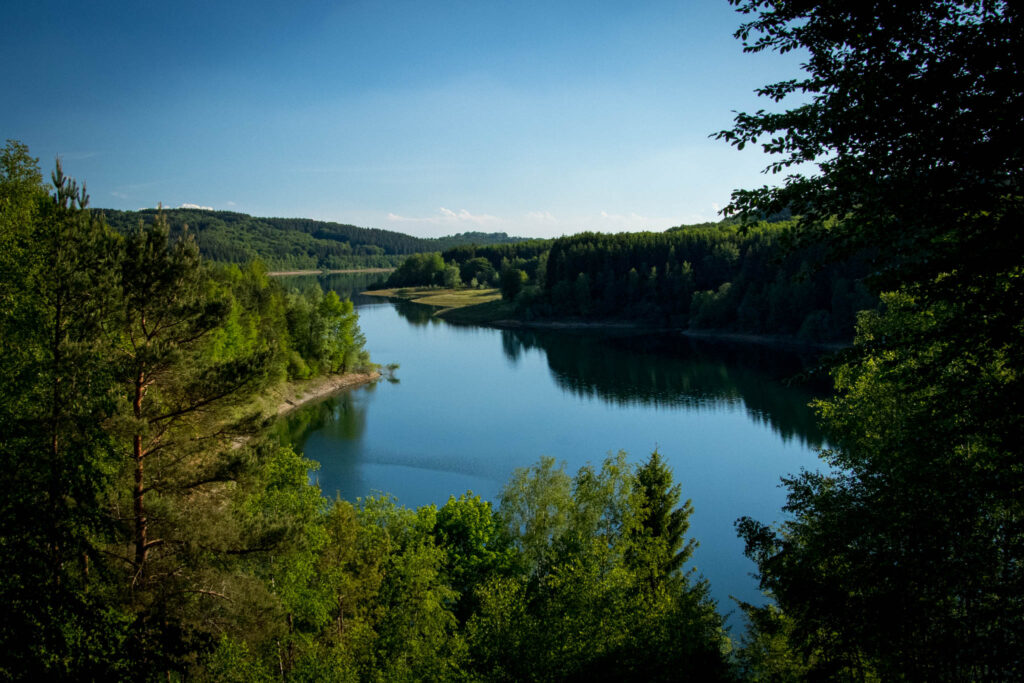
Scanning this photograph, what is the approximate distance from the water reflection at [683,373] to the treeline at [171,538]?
84.3ft

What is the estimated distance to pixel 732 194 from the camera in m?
5.91

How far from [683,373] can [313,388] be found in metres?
30.2

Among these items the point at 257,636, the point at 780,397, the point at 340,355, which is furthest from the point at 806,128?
the point at 340,355

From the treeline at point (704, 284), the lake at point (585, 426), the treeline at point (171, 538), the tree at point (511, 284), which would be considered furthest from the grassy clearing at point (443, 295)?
the treeline at point (171, 538)

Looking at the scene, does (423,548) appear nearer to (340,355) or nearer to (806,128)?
(806,128)

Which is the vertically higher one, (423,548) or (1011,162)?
(1011,162)

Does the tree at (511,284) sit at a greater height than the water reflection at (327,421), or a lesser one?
greater

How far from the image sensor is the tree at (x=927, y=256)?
4836mm

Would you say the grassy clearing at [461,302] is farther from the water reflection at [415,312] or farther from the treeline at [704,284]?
the treeline at [704,284]

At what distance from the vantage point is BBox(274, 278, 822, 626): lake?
2769 centimetres

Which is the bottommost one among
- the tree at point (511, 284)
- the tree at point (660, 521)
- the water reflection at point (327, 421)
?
the water reflection at point (327, 421)

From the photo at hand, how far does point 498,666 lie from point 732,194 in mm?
7436

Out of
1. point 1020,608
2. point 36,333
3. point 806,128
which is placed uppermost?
point 806,128

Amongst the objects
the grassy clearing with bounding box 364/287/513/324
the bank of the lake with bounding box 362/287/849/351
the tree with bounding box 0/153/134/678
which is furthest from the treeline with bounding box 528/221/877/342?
the tree with bounding box 0/153/134/678
